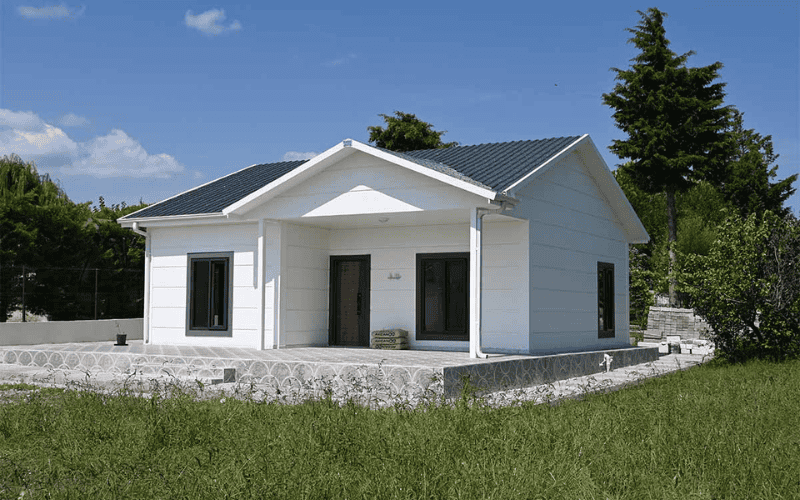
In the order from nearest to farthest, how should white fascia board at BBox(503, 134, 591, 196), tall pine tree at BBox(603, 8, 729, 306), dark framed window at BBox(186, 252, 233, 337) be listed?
1. white fascia board at BBox(503, 134, 591, 196)
2. dark framed window at BBox(186, 252, 233, 337)
3. tall pine tree at BBox(603, 8, 729, 306)

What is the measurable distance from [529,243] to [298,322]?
4885mm

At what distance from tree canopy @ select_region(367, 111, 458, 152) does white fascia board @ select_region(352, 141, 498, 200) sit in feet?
83.9

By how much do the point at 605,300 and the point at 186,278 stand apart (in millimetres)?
9038

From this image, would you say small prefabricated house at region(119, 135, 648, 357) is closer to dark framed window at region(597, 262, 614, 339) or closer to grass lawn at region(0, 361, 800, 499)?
dark framed window at region(597, 262, 614, 339)

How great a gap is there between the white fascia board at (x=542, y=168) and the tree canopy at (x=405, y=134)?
2382cm

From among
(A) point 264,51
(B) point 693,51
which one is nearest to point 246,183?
(A) point 264,51

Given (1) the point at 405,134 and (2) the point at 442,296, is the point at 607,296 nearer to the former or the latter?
(2) the point at 442,296

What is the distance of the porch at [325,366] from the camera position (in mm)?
9789

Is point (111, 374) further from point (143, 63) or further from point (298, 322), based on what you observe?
point (143, 63)

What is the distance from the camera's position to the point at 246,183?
1770cm

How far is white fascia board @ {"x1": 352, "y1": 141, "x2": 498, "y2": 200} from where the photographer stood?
11203 mm

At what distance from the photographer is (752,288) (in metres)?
13.5

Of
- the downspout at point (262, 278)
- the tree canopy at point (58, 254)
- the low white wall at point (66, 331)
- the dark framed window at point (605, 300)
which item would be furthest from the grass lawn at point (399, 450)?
the tree canopy at point (58, 254)

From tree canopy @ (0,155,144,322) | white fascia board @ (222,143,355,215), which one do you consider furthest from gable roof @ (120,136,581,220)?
tree canopy @ (0,155,144,322)
